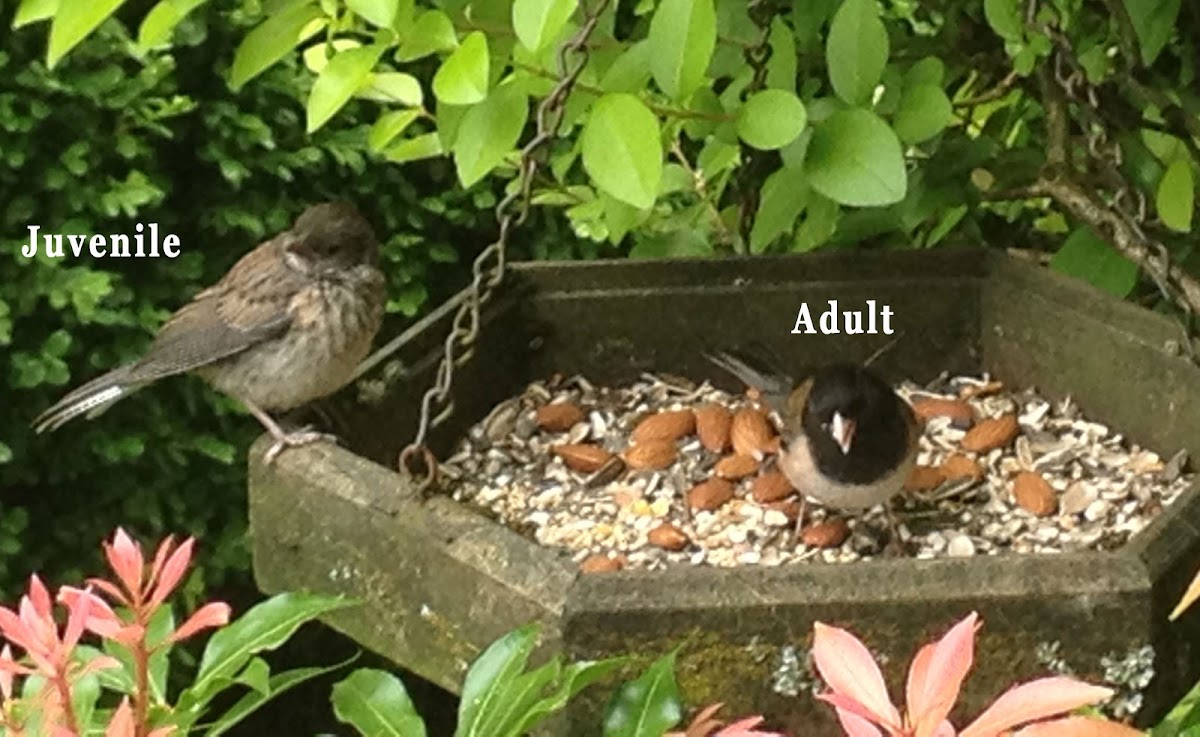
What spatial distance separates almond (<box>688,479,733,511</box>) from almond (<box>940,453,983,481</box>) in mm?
181

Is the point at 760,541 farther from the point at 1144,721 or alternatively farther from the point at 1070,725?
the point at 1070,725

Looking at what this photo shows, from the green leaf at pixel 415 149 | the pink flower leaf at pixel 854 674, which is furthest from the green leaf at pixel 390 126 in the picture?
the pink flower leaf at pixel 854 674

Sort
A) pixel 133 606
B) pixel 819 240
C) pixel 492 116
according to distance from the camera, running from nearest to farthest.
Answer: pixel 133 606 < pixel 492 116 < pixel 819 240

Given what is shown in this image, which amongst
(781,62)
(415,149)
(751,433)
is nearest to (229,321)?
(415,149)

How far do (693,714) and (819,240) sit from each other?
2.01 ft

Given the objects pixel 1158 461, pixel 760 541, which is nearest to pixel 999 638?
pixel 760 541

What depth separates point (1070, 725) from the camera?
443 millimetres

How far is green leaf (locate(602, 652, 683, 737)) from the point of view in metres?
0.75

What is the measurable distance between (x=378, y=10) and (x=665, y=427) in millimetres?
539

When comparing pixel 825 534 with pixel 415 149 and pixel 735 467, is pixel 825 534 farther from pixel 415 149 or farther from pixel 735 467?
pixel 415 149

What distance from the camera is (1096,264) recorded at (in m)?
1.45

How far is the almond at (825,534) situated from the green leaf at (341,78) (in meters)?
0.48

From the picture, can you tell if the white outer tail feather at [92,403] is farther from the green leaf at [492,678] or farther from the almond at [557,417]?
the green leaf at [492,678]

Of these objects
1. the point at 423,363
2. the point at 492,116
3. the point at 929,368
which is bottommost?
the point at 929,368
